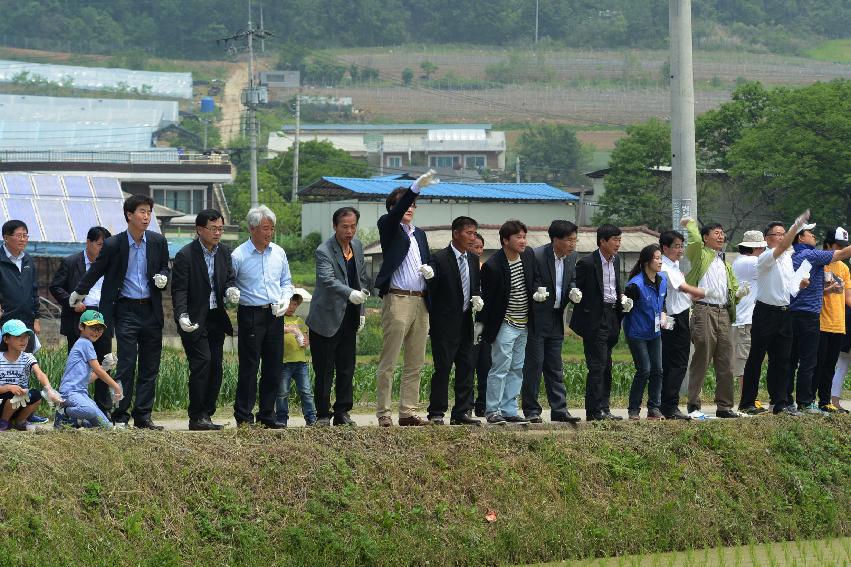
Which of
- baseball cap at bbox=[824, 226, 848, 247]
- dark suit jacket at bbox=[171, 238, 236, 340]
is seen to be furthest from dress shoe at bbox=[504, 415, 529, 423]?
baseball cap at bbox=[824, 226, 848, 247]

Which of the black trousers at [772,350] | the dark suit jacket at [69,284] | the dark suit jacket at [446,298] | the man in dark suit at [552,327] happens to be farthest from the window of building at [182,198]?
the dark suit jacket at [446,298]

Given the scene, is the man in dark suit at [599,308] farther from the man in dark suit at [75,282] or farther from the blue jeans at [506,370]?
the man in dark suit at [75,282]

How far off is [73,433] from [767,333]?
6837 millimetres

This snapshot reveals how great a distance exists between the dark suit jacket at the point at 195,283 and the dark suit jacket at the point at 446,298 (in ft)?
5.74

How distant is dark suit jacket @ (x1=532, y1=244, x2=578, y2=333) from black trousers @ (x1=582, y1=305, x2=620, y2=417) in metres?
0.39

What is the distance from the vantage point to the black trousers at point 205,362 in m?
11.0

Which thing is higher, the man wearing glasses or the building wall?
the man wearing glasses

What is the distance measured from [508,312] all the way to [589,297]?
956 millimetres

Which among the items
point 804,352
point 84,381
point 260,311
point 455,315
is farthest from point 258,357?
point 804,352

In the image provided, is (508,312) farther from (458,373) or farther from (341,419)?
(341,419)

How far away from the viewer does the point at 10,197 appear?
28578 mm

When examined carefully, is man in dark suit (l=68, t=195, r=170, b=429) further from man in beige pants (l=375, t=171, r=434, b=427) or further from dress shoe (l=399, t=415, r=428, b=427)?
dress shoe (l=399, t=415, r=428, b=427)

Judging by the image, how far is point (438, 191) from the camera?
55.8 meters

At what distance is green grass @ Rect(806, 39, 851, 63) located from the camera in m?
163
